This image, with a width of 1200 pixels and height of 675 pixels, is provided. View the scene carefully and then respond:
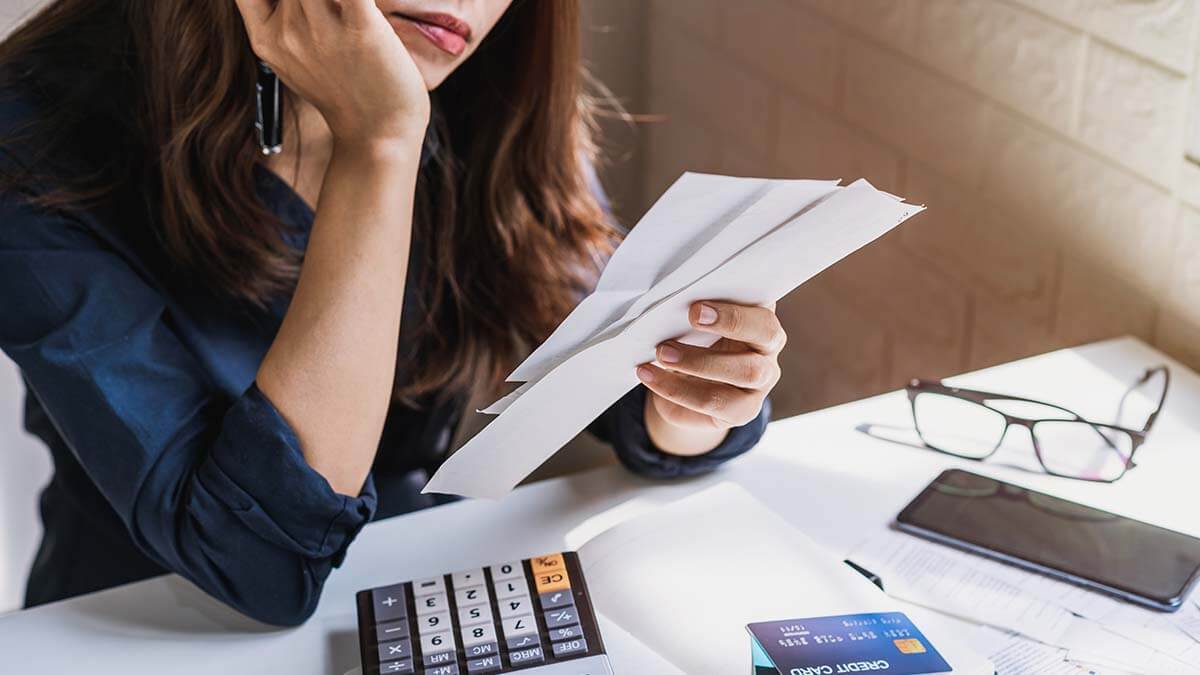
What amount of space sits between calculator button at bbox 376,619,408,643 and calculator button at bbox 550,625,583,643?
86mm

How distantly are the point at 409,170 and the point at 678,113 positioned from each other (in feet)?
3.78

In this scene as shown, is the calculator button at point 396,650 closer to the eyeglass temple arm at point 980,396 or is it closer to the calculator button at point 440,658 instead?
the calculator button at point 440,658

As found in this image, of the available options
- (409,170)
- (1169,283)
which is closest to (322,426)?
(409,170)

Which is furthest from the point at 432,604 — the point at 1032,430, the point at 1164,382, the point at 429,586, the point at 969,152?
the point at 969,152

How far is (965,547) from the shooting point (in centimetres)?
87

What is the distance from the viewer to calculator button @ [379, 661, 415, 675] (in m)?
0.73

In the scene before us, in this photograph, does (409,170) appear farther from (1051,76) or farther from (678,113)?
(678,113)


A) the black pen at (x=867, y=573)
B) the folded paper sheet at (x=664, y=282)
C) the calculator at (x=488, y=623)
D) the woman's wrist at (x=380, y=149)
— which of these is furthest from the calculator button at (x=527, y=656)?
the woman's wrist at (x=380, y=149)

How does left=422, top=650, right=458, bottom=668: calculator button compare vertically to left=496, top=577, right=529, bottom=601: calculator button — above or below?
above

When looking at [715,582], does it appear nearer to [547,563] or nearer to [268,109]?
[547,563]

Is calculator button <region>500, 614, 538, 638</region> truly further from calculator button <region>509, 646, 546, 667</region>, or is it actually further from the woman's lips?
the woman's lips

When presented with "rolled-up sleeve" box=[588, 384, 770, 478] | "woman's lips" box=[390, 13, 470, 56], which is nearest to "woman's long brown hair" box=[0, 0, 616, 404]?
"woman's lips" box=[390, 13, 470, 56]

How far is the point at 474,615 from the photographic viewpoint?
2.53ft

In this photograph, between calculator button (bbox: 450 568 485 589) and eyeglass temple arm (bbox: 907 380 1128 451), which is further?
eyeglass temple arm (bbox: 907 380 1128 451)
